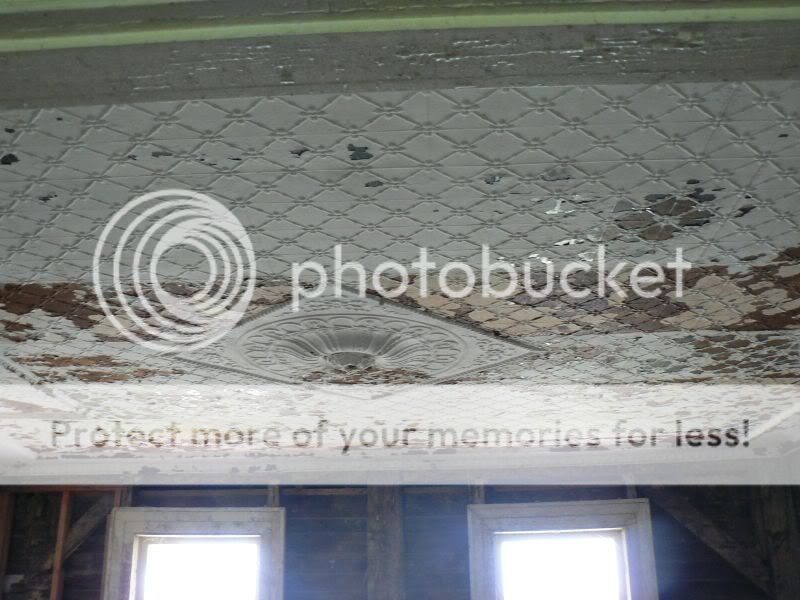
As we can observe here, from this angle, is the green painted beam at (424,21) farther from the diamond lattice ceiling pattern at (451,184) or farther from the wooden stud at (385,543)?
the wooden stud at (385,543)

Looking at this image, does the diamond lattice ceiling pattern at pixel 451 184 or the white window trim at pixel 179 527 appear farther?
A: the white window trim at pixel 179 527

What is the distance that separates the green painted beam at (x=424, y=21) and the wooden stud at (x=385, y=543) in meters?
3.46

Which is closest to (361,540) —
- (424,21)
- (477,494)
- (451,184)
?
(477,494)

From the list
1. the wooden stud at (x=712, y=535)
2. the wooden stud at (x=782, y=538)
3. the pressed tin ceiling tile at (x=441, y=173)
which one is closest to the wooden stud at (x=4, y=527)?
the pressed tin ceiling tile at (x=441, y=173)

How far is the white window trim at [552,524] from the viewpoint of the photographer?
159 inches

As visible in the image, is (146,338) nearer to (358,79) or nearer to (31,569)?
(358,79)

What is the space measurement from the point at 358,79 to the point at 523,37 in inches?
10.3

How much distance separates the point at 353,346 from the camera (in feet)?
7.93

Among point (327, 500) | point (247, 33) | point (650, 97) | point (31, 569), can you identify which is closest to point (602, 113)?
point (650, 97)

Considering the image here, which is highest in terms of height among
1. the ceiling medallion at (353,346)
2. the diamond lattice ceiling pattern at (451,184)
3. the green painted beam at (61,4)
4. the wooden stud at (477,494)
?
the green painted beam at (61,4)

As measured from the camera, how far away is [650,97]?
127 centimetres

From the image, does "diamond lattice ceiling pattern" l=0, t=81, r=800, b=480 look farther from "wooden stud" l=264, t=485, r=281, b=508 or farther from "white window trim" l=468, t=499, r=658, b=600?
"wooden stud" l=264, t=485, r=281, b=508

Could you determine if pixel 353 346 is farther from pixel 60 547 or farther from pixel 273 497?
pixel 60 547

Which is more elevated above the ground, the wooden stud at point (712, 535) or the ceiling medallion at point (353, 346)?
the ceiling medallion at point (353, 346)
